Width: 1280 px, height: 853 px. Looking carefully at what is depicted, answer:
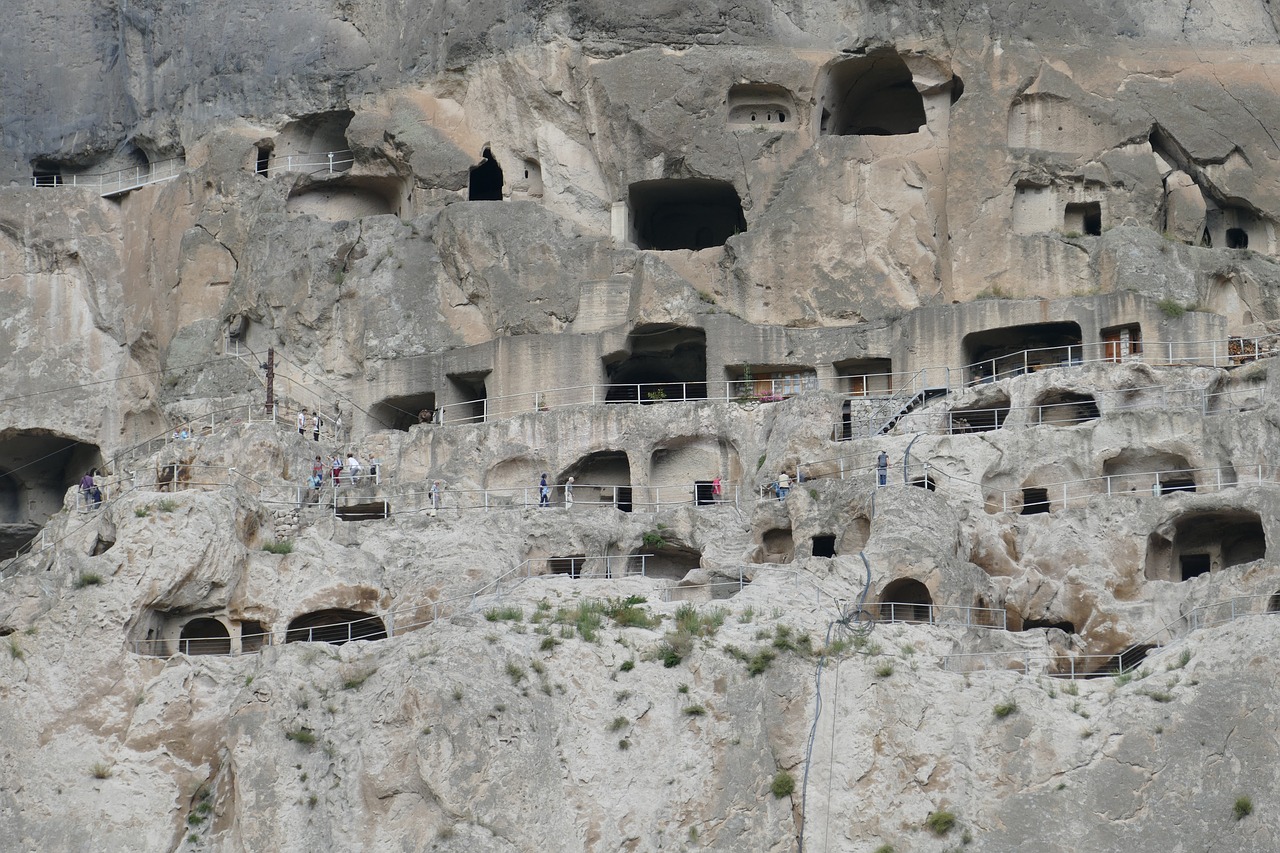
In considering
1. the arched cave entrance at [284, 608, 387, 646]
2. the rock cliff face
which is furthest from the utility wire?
the arched cave entrance at [284, 608, 387, 646]

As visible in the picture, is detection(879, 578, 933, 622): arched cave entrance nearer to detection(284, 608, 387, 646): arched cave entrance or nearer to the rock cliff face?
the rock cliff face

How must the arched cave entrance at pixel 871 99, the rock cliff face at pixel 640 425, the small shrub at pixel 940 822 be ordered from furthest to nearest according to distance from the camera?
the arched cave entrance at pixel 871 99
the rock cliff face at pixel 640 425
the small shrub at pixel 940 822

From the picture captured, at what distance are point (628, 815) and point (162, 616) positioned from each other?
10112 millimetres

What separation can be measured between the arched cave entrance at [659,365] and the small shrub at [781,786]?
14.6 meters

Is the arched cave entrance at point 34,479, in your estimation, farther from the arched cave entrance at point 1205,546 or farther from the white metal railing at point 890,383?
the arched cave entrance at point 1205,546

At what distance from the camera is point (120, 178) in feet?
199

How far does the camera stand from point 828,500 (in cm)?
4400

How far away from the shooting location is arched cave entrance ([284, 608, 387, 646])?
43.9 meters

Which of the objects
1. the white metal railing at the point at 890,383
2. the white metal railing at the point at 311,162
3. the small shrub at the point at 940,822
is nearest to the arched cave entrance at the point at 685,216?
the white metal railing at the point at 890,383

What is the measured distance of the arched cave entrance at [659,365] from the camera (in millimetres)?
52844

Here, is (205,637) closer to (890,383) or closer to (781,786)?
(781,786)

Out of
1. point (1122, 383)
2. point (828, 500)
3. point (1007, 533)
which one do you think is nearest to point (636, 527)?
point (828, 500)

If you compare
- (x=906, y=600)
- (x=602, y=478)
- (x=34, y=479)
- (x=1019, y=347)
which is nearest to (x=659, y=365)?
(x=602, y=478)

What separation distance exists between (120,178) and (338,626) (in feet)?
68.2
